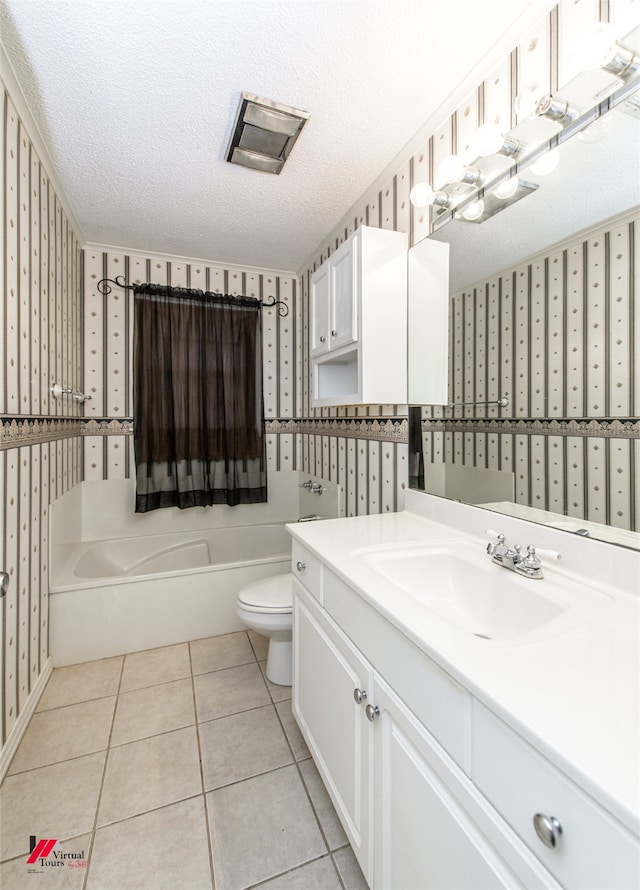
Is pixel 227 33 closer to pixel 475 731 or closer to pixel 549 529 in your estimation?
pixel 549 529

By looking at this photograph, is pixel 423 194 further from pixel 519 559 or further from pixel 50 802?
pixel 50 802

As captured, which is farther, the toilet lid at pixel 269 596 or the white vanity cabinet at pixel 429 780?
the toilet lid at pixel 269 596

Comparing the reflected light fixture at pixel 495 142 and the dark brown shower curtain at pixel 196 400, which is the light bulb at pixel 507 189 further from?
the dark brown shower curtain at pixel 196 400

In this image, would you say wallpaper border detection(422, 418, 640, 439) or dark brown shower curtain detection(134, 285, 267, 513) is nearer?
wallpaper border detection(422, 418, 640, 439)

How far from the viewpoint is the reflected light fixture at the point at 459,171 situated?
4.26 feet

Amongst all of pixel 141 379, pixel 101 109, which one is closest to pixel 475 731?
pixel 101 109

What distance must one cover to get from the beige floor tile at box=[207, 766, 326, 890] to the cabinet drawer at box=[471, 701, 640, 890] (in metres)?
0.89

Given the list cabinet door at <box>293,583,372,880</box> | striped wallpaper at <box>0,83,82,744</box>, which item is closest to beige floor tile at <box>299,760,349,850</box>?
cabinet door at <box>293,583,372,880</box>

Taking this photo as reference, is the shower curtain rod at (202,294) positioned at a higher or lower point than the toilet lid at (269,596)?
higher

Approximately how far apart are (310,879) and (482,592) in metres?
0.90

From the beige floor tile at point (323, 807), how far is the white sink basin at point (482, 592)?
76cm

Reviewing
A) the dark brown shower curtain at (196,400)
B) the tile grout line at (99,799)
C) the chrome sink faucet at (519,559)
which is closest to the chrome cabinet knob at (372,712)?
the chrome sink faucet at (519,559)

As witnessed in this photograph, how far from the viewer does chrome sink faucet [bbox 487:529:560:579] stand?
1.00 meters

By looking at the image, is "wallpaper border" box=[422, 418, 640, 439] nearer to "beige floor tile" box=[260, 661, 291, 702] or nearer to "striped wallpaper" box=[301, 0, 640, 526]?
"striped wallpaper" box=[301, 0, 640, 526]
